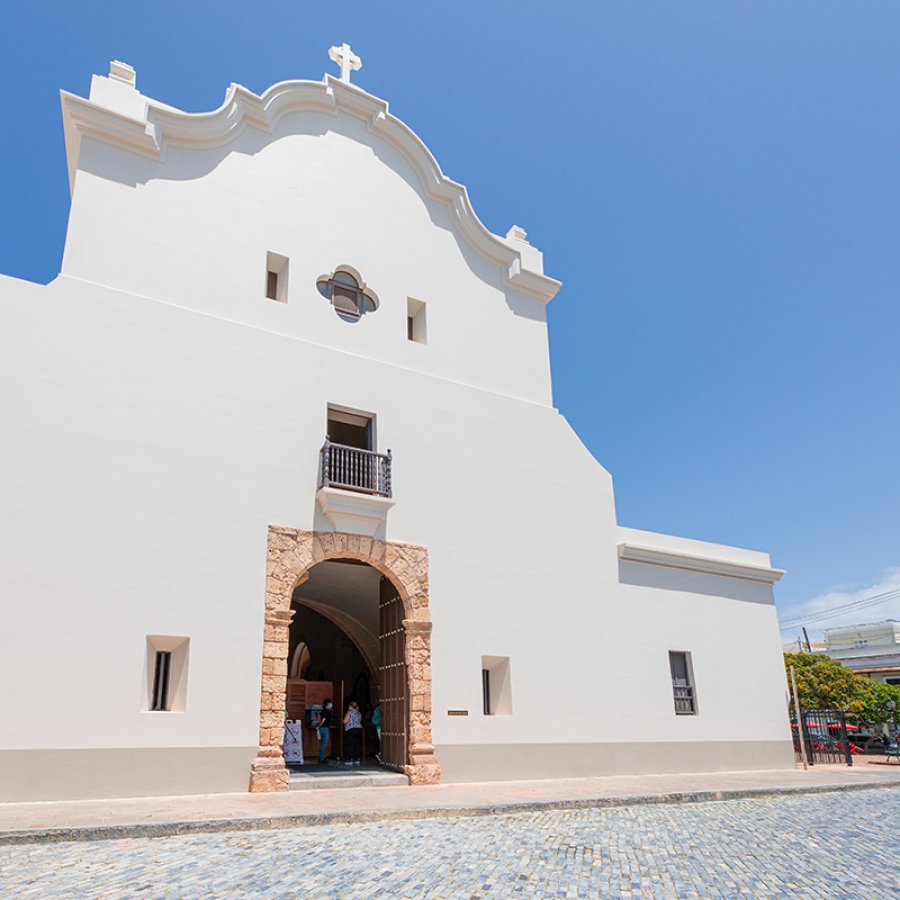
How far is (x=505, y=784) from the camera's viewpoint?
10961 mm

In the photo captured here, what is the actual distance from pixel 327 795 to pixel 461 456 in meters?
5.63

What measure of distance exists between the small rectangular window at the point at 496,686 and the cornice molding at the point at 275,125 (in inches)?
285

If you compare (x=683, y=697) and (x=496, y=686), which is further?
(x=683, y=697)

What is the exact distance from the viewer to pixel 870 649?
133 ft

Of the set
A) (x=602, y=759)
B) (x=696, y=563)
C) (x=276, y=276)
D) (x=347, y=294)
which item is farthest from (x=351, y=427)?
(x=696, y=563)

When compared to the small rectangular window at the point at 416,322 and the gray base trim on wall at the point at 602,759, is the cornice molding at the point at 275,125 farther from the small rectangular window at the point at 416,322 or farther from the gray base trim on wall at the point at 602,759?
the gray base trim on wall at the point at 602,759

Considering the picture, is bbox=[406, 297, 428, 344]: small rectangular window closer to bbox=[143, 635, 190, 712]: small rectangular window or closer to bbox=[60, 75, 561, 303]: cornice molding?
bbox=[60, 75, 561, 303]: cornice molding

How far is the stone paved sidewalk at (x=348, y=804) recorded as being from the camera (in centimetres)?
655

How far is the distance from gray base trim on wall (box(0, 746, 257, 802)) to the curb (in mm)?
2294

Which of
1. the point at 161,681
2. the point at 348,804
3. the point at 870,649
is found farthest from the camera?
the point at 870,649

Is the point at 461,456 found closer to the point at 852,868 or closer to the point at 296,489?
the point at 296,489

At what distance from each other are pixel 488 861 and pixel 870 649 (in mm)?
41970

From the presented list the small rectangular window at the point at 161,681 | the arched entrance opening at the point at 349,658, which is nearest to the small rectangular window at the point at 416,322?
the arched entrance opening at the point at 349,658

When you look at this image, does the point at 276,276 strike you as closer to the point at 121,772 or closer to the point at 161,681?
the point at 161,681
